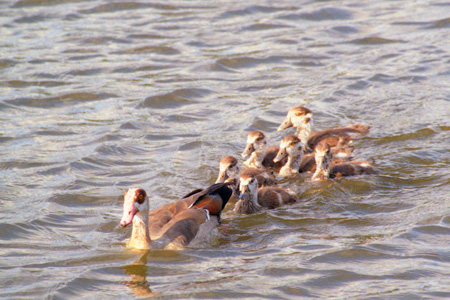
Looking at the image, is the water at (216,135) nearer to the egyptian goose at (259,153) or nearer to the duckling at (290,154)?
the duckling at (290,154)

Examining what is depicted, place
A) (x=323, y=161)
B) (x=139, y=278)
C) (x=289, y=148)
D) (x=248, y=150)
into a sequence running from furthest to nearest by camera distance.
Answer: (x=248, y=150) < (x=289, y=148) < (x=323, y=161) < (x=139, y=278)

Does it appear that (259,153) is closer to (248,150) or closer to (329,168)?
(248,150)

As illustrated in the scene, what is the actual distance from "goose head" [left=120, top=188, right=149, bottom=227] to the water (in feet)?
1.42

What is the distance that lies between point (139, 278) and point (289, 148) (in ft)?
12.2

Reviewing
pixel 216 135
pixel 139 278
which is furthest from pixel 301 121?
pixel 139 278

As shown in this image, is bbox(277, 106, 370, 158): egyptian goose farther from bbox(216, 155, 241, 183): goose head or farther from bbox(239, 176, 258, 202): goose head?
bbox(239, 176, 258, 202): goose head

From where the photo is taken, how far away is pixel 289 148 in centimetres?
941

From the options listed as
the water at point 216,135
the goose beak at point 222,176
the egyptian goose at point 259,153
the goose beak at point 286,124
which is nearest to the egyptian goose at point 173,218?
the water at point 216,135

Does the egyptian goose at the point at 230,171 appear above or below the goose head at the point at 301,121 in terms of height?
below

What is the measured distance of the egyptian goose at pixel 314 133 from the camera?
10.0 m

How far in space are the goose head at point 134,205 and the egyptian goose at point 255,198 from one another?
1.65m

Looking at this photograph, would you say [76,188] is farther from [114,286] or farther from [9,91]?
[9,91]

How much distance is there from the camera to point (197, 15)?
693 inches

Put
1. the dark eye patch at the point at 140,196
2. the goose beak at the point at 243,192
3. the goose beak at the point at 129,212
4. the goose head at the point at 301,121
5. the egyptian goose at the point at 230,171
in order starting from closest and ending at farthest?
1. the goose beak at the point at 129,212
2. the dark eye patch at the point at 140,196
3. the goose beak at the point at 243,192
4. the egyptian goose at the point at 230,171
5. the goose head at the point at 301,121
